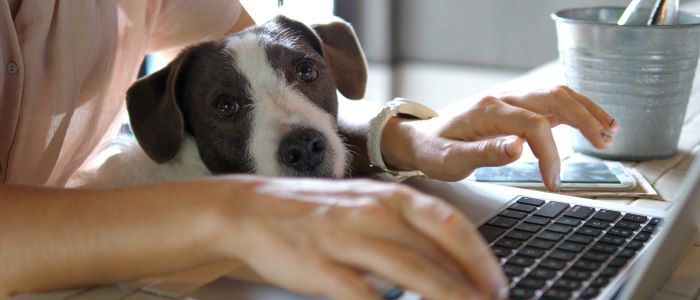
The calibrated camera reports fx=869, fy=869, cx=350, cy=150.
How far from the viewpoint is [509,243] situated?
2.30 feet

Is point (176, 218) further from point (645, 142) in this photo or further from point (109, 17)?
point (645, 142)

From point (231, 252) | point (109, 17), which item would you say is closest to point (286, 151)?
point (109, 17)

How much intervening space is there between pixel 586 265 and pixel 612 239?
0.24ft

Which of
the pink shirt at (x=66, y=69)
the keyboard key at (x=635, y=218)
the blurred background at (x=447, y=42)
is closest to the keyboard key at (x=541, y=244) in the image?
the keyboard key at (x=635, y=218)

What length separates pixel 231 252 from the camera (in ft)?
1.87

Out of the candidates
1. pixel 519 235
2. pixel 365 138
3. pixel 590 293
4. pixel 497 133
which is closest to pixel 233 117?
pixel 365 138

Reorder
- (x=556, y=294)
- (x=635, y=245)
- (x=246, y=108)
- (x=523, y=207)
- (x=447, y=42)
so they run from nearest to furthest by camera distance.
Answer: (x=556, y=294) → (x=635, y=245) → (x=523, y=207) → (x=246, y=108) → (x=447, y=42)

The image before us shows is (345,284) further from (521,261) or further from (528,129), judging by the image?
(528,129)

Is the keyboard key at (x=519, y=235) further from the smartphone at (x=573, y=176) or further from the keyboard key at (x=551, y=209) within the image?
the smartphone at (x=573, y=176)

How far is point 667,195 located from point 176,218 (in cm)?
60

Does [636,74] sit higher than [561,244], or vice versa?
[636,74]

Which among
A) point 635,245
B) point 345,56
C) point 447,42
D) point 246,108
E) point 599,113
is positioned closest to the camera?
point 635,245

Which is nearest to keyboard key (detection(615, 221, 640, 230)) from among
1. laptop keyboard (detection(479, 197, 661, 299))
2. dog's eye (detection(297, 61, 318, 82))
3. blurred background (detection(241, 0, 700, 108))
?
laptop keyboard (detection(479, 197, 661, 299))

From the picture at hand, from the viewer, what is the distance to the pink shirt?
906 millimetres
